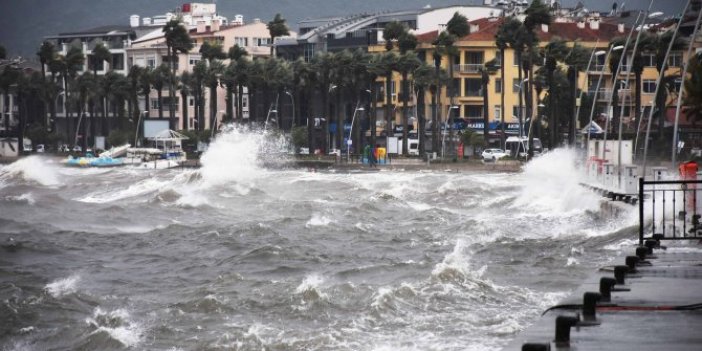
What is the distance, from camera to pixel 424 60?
129 metres

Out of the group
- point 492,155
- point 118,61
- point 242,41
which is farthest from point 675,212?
point 118,61

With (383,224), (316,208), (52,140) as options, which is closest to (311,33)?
(52,140)

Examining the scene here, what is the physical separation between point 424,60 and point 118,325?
347 ft

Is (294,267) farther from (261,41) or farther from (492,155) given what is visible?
(261,41)

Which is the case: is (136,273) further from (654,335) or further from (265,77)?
(265,77)

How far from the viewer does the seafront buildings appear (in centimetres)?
11725

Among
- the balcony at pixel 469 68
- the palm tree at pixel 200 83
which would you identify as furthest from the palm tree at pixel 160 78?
the balcony at pixel 469 68

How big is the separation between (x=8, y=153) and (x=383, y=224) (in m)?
105

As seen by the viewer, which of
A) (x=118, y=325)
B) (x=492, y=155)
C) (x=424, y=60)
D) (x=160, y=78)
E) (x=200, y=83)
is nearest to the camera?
(x=118, y=325)

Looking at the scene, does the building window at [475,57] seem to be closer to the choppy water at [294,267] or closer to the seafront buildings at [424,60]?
the seafront buildings at [424,60]

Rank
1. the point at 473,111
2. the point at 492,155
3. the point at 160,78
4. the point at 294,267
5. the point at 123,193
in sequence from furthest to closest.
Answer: the point at 160,78 < the point at 473,111 < the point at 492,155 < the point at 123,193 < the point at 294,267

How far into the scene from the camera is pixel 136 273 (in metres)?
32.8

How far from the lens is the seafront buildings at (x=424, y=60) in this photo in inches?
4616

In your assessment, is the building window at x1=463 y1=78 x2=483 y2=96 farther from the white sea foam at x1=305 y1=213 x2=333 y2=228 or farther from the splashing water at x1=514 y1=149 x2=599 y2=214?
the white sea foam at x1=305 y1=213 x2=333 y2=228
